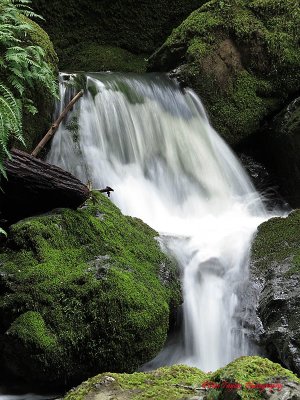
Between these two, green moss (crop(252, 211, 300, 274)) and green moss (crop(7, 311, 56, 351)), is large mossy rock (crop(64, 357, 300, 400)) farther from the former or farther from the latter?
green moss (crop(252, 211, 300, 274))

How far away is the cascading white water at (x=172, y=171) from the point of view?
5.48 meters

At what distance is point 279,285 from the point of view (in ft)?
15.7

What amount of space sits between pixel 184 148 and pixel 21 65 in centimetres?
336

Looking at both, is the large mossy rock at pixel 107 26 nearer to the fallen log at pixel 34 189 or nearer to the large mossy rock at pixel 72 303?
the fallen log at pixel 34 189

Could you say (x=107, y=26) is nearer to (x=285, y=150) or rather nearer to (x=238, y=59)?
(x=238, y=59)

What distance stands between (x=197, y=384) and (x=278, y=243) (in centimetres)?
327

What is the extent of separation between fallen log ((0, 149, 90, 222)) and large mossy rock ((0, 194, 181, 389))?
0.16m

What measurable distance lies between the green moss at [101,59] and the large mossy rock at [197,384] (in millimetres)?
9148

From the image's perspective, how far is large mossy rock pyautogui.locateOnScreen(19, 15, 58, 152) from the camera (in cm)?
595

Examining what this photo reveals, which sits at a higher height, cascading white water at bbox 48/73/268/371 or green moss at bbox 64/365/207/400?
cascading white water at bbox 48/73/268/371

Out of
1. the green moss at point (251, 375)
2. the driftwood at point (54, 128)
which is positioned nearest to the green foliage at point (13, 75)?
the driftwood at point (54, 128)

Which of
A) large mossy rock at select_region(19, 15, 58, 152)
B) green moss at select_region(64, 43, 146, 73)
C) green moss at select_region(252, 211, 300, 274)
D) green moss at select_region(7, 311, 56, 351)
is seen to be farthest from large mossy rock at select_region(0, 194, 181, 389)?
green moss at select_region(64, 43, 146, 73)

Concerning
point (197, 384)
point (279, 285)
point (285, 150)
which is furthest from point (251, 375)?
point (285, 150)

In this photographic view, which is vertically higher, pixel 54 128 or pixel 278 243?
pixel 54 128
